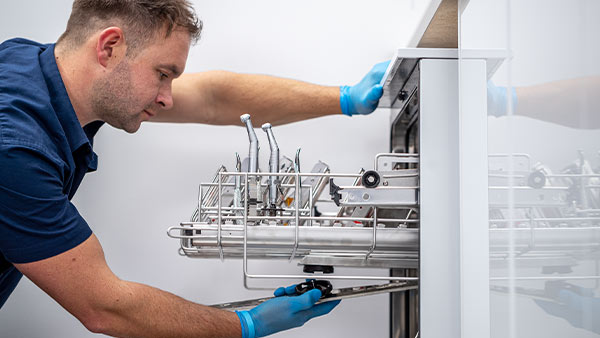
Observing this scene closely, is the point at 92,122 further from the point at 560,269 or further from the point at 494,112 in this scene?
the point at 560,269

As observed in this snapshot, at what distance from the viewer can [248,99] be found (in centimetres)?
133

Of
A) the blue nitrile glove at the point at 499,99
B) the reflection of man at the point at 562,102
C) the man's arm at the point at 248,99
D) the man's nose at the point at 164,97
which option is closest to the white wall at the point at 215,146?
the man's arm at the point at 248,99

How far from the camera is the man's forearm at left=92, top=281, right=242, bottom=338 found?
88cm

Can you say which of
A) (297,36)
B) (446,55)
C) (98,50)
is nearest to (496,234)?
(446,55)

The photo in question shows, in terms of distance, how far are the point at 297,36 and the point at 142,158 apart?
1.80 ft

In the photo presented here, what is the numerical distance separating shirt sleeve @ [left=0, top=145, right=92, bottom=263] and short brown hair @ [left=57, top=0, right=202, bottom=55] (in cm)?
29

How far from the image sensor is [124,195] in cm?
145

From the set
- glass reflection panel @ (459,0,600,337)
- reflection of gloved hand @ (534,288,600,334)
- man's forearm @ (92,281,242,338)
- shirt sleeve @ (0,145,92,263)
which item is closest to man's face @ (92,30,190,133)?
shirt sleeve @ (0,145,92,263)

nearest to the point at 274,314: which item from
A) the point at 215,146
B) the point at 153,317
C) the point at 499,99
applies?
the point at 153,317

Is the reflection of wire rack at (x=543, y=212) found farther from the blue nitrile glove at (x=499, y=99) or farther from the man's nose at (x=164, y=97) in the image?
the man's nose at (x=164, y=97)

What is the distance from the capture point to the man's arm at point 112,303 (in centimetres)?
84

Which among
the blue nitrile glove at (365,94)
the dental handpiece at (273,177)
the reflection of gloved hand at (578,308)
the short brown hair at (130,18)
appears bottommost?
the reflection of gloved hand at (578,308)

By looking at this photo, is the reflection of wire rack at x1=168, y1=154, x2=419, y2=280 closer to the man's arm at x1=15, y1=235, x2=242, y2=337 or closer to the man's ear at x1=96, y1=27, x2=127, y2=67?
the man's arm at x1=15, y1=235, x2=242, y2=337

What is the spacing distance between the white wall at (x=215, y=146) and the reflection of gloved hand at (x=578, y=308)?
92cm
